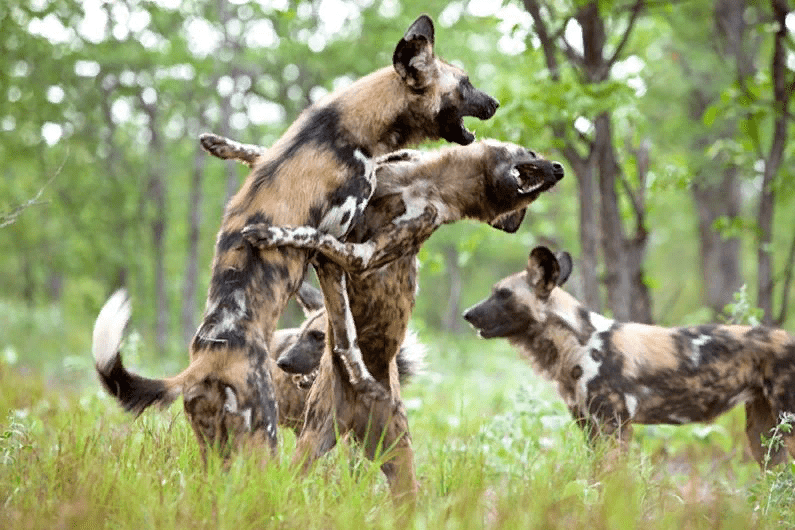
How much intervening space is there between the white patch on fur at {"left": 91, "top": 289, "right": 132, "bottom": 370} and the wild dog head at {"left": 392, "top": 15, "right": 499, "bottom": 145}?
1.36 metres

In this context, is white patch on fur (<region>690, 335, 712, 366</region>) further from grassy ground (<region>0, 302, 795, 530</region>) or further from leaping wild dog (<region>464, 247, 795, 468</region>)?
grassy ground (<region>0, 302, 795, 530</region>)

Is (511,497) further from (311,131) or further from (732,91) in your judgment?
(732,91)

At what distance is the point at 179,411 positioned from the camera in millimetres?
3451

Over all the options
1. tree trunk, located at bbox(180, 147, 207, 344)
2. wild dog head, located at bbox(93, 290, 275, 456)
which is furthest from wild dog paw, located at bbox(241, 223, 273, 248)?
tree trunk, located at bbox(180, 147, 207, 344)

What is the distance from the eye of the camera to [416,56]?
3.21m

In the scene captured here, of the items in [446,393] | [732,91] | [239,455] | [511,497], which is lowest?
[446,393]

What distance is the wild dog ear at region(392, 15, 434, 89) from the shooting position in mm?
3174

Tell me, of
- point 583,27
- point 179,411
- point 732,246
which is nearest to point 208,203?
point 732,246

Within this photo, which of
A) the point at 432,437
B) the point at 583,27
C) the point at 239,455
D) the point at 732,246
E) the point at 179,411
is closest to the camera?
the point at 239,455

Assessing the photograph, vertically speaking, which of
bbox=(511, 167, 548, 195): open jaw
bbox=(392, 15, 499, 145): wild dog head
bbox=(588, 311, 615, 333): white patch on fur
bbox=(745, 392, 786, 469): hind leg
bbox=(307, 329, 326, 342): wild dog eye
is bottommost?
bbox=(745, 392, 786, 469): hind leg

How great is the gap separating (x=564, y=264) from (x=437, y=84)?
275 centimetres

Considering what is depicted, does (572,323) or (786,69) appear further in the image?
(786,69)

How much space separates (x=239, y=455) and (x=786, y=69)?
654 cm

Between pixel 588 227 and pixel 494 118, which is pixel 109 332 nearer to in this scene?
pixel 494 118
